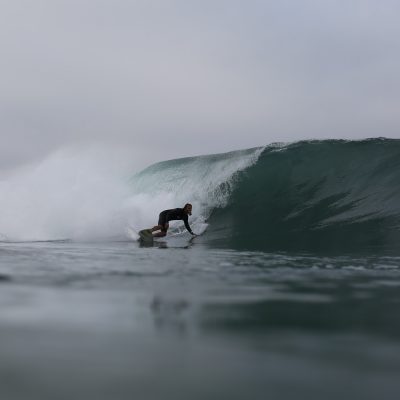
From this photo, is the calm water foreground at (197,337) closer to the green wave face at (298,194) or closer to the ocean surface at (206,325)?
the ocean surface at (206,325)

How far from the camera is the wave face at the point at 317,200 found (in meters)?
11.3

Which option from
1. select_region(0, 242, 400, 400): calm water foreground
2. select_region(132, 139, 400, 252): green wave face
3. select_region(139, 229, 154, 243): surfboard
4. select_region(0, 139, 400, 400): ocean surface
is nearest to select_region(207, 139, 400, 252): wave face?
select_region(132, 139, 400, 252): green wave face

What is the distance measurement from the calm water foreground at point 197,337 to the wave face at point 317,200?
541cm

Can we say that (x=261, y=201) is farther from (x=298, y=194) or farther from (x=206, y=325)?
(x=206, y=325)

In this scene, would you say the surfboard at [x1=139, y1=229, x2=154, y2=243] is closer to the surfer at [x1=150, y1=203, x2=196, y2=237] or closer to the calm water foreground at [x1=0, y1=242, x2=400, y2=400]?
the surfer at [x1=150, y1=203, x2=196, y2=237]

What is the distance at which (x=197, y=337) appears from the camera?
264 centimetres

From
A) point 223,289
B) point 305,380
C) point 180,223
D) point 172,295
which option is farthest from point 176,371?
point 180,223

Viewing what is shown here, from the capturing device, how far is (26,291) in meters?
3.96

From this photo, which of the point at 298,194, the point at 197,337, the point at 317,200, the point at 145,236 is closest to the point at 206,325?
the point at 197,337

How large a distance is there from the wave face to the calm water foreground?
17.7 feet

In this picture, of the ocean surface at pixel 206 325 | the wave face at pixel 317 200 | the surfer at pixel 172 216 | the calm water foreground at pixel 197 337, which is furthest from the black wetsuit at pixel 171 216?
the calm water foreground at pixel 197 337

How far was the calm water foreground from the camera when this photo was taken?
6.33ft

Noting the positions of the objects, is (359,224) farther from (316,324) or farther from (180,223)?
(316,324)

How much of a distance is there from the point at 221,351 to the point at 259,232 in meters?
10.9
